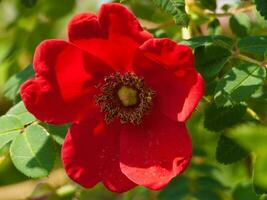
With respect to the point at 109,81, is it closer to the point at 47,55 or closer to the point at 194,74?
the point at 47,55

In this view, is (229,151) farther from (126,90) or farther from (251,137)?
(251,137)

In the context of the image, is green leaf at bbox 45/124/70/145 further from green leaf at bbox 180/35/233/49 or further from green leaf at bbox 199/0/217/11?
green leaf at bbox 199/0/217/11

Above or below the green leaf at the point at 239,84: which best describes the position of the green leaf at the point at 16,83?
below

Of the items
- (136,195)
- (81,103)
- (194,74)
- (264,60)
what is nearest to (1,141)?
(81,103)

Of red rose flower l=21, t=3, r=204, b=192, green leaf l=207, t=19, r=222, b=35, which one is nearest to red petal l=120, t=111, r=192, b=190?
red rose flower l=21, t=3, r=204, b=192

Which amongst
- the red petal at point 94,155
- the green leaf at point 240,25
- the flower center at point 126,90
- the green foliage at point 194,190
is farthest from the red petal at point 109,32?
the green foliage at point 194,190

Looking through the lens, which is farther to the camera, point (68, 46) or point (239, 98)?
point (68, 46)

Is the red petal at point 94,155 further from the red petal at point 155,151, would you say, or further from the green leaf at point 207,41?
the green leaf at point 207,41
